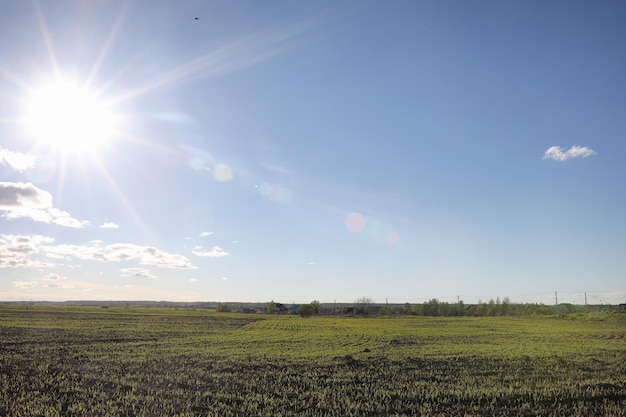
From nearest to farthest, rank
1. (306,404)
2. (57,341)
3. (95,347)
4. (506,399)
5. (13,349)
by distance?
1. (306,404)
2. (506,399)
3. (13,349)
4. (95,347)
5. (57,341)

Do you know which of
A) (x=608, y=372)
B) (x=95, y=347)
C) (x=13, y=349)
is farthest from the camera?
(x=95, y=347)

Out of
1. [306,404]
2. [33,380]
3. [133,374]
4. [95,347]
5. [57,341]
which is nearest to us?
[306,404]

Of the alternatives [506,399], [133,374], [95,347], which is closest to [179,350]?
[95,347]

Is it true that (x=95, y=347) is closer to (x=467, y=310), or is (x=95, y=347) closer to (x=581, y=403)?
(x=581, y=403)

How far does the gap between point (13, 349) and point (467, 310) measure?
130639 millimetres

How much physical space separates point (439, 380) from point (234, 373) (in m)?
9.25

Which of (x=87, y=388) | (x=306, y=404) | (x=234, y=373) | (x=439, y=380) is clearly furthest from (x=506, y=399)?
(x=87, y=388)

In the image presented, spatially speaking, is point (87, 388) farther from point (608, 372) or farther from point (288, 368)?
point (608, 372)

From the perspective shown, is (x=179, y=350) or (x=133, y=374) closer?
(x=133, y=374)

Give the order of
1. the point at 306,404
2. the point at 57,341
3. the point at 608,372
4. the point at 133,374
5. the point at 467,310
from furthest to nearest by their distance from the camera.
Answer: the point at 467,310 → the point at 57,341 → the point at 608,372 → the point at 133,374 → the point at 306,404

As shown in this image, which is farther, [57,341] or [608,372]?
[57,341]

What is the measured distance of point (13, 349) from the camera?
98.1 ft

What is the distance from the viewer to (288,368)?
74.3ft

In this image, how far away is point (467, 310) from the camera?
140 metres
